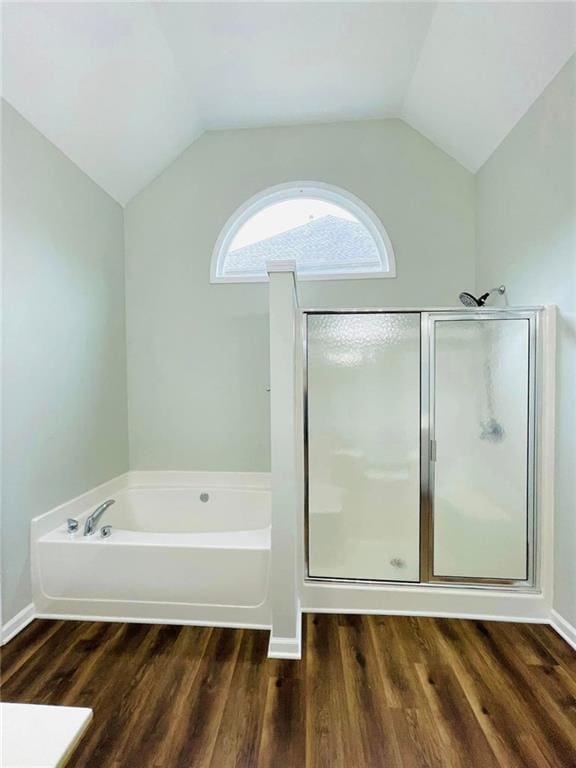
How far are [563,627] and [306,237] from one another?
2.92 meters

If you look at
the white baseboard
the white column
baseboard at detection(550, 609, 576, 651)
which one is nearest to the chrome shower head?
the white column

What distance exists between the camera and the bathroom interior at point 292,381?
1602 mm

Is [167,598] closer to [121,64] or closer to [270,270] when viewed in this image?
[270,270]

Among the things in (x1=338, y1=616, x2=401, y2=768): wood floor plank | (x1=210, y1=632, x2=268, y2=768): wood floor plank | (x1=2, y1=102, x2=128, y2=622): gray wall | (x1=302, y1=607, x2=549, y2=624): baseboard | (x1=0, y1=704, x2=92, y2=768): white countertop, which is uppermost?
(x1=2, y1=102, x2=128, y2=622): gray wall

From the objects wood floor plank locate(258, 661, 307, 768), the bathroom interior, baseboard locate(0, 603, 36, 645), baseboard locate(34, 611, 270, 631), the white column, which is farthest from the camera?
baseboard locate(34, 611, 270, 631)

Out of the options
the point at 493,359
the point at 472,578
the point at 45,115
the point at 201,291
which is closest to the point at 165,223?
the point at 201,291

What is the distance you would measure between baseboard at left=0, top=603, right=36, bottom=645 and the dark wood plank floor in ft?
0.16

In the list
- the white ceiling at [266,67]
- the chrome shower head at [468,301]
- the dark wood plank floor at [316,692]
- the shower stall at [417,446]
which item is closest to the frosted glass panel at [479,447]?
the shower stall at [417,446]

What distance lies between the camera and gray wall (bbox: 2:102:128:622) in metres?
1.91

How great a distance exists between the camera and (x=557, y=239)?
1.94 metres

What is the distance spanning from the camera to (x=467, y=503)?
2215 millimetres

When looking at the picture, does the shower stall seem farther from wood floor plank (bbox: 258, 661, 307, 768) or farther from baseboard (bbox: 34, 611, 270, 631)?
wood floor plank (bbox: 258, 661, 307, 768)

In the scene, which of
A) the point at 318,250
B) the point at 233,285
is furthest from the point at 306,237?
the point at 233,285

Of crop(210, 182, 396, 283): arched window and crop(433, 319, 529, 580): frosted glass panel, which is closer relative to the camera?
crop(433, 319, 529, 580): frosted glass panel
